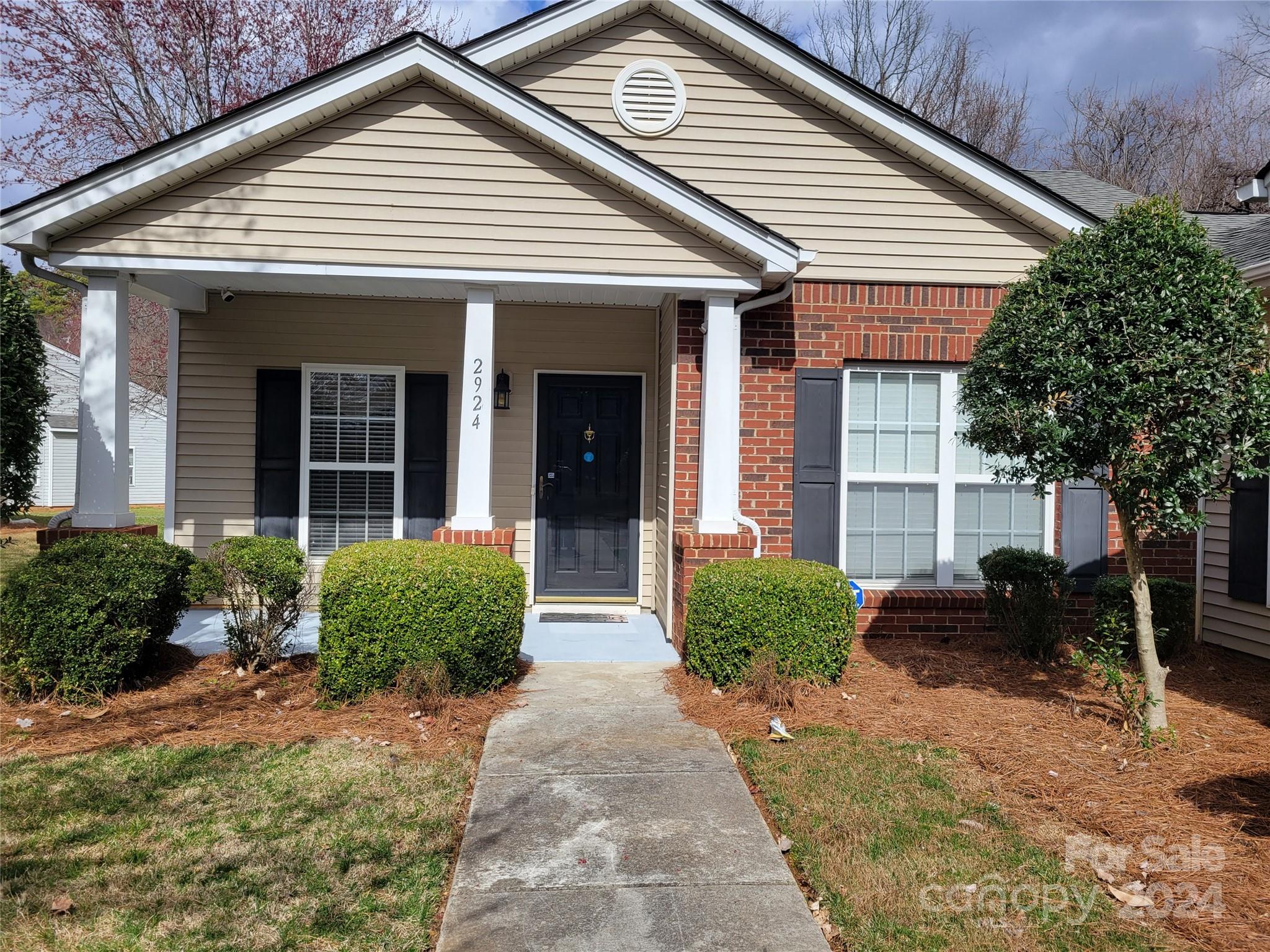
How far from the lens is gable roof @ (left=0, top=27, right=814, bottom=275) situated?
573cm

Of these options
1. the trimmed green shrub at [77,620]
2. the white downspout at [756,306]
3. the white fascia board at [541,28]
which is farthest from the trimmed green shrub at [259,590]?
the white fascia board at [541,28]

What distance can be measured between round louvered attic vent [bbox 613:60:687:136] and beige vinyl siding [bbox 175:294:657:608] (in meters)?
1.67

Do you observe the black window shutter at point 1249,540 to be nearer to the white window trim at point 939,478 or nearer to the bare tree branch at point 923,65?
the white window trim at point 939,478

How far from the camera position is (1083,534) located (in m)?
7.18

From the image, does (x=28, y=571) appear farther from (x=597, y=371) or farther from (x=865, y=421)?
(x=865, y=421)

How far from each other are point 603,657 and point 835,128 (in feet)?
16.3

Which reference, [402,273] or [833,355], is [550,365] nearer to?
[402,273]

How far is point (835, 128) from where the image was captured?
7.29 metres

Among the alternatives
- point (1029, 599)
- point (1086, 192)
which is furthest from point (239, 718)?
point (1086, 192)

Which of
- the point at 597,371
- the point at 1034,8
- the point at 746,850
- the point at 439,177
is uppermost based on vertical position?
the point at 1034,8

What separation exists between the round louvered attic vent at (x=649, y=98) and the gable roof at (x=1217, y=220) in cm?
370

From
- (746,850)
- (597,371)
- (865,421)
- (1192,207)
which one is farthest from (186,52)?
(1192,207)

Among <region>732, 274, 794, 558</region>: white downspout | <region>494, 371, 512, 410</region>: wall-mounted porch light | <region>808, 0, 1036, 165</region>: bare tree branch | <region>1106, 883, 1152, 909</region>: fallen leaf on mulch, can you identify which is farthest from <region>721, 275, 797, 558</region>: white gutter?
<region>808, 0, 1036, 165</region>: bare tree branch

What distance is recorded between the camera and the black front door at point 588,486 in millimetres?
8117
